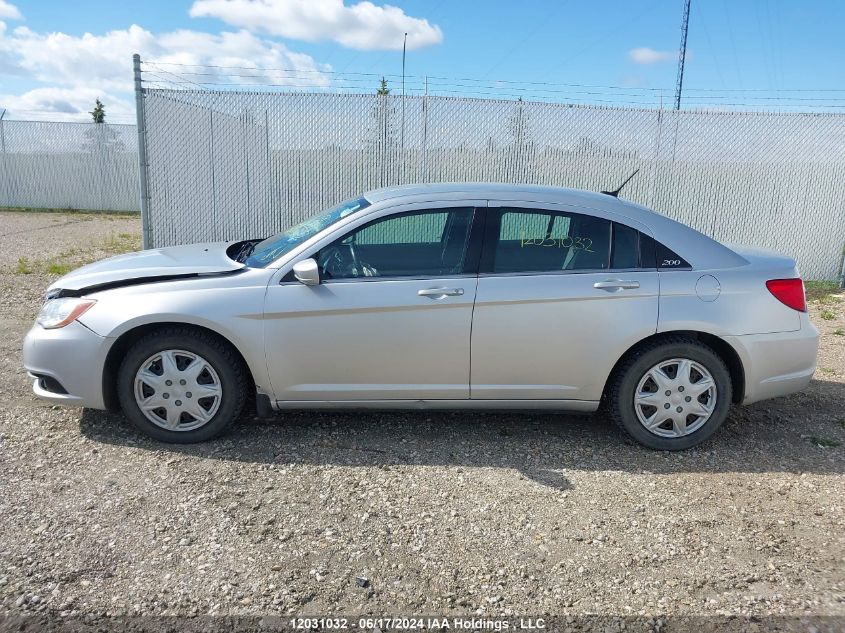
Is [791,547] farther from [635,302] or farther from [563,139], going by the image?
[563,139]

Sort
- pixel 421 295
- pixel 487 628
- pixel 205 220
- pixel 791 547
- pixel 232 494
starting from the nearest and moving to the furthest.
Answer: pixel 487 628 → pixel 791 547 → pixel 232 494 → pixel 421 295 → pixel 205 220

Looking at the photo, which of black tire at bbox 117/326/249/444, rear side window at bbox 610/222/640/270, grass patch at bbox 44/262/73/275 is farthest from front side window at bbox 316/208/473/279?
grass patch at bbox 44/262/73/275

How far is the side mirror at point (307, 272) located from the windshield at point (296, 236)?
277 millimetres

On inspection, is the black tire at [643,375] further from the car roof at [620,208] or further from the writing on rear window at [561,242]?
the writing on rear window at [561,242]

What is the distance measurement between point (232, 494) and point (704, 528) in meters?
2.44

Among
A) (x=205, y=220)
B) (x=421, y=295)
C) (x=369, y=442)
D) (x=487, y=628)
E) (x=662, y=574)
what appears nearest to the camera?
(x=487, y=628)

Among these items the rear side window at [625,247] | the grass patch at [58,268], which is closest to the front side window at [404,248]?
the rear side window at [625,247]

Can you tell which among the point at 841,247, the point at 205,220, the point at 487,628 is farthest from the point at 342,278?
the point at 841,247

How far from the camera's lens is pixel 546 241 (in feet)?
13.6

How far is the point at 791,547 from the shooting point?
3205mm

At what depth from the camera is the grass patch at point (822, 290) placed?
30.4 feet

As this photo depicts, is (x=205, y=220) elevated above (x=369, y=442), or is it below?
above

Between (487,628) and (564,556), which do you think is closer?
(487,628)

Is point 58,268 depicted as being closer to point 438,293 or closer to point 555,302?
point 438,293
